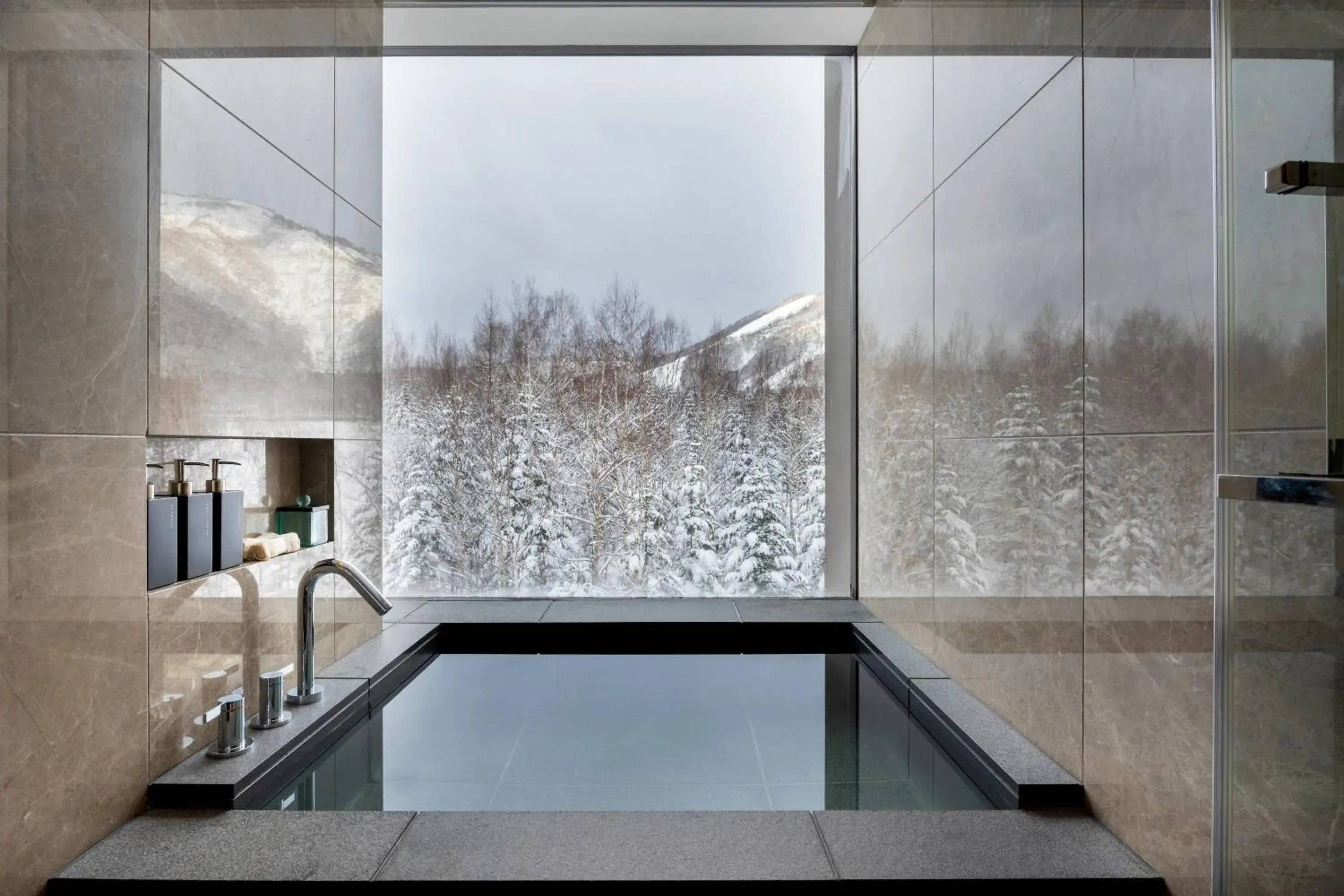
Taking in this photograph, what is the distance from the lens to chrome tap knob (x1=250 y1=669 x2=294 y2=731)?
65.1 inches

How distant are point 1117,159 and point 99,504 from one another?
1721 mm

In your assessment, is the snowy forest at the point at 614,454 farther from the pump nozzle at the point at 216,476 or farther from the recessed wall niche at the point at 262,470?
the pump nozzle at the point at 216,476

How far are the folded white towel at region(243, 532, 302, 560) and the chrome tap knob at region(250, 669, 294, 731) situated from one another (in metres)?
0.28

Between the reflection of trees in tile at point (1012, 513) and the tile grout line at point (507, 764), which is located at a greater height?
the reflection of trees in tile at point (1012, 513)

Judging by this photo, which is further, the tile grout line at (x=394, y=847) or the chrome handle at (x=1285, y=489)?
the tile grout line at (x=394, y=847)

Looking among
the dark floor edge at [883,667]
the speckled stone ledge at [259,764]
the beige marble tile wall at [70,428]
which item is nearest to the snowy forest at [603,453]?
the dark floor edge at [883,667]

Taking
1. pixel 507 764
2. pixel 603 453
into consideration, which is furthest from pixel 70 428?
pixel 603 453

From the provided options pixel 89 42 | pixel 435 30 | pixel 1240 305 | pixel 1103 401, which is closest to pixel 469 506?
pixel 435 30

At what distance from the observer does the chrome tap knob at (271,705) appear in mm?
1654

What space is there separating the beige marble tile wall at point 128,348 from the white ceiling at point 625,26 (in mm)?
731

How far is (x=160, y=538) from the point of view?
1.42 meters

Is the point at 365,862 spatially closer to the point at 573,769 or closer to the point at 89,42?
the point at 573,769

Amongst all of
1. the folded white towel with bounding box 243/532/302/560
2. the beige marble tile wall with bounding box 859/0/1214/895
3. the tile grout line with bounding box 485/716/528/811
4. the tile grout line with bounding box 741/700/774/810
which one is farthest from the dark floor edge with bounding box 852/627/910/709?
the folded white towel with bounding box 243/532/302/560

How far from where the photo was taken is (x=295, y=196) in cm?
196
